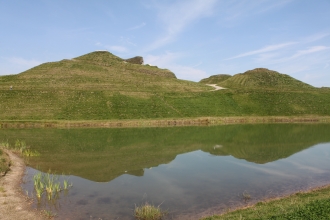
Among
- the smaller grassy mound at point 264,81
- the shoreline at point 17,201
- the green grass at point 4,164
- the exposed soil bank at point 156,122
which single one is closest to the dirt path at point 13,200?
the shoreline at point 17,201

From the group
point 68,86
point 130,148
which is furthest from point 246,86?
point 130,148

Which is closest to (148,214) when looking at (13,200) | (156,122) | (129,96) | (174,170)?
(13,200)

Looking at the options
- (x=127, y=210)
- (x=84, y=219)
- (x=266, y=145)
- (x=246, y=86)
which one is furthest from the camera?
(x=246, y=86)

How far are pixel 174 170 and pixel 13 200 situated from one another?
13.7 metres

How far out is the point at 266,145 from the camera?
1502 inches

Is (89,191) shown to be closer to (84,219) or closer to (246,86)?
(84,219)

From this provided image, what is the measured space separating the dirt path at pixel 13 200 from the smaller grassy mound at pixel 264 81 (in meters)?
99.7

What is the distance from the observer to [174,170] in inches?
1003

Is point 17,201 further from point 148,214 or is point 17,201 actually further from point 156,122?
point 156,122

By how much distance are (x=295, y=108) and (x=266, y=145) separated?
54.8m

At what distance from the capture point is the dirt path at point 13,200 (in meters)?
14.3

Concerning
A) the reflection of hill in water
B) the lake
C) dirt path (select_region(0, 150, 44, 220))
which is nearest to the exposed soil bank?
the reflection of hill in water

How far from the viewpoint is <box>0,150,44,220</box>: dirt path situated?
14284mm

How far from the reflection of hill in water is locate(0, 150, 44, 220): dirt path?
4.20 metres
